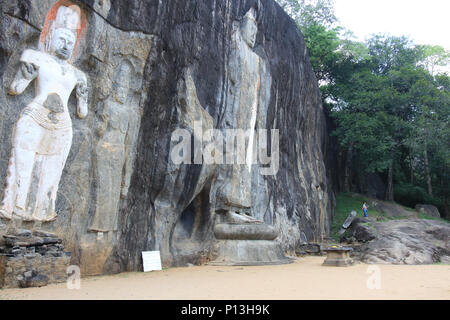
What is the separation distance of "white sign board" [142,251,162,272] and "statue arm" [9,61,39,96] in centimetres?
350

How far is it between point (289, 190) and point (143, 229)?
286 inches

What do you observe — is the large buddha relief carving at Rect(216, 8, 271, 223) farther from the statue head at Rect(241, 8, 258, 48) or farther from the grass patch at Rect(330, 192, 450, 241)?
the grass patch at Rect(330, 192, 450, 241)

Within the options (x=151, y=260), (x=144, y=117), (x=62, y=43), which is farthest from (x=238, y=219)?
(x=62, y=43)

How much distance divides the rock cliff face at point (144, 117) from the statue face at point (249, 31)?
0.60 ft

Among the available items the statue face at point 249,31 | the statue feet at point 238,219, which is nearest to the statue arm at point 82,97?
the statue feet at point 238,219

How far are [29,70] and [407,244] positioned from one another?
31.5ft

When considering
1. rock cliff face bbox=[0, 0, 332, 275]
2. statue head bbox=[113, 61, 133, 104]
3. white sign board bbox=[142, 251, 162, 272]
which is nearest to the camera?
rock cliff face bbox=[0, 0, 332, 275]

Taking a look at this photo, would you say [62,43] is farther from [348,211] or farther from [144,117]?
[348,211]

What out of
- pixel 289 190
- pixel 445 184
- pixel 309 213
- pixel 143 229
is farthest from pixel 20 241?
pixel 445 184

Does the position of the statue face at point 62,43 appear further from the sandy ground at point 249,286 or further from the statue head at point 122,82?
the sandy ground at point 249,286

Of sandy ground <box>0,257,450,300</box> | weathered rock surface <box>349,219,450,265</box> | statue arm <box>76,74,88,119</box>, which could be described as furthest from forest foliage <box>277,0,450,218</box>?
statue arm <box>76,74,88,119</box>

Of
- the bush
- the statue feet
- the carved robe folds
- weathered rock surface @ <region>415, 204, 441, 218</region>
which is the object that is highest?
the carved robe folds

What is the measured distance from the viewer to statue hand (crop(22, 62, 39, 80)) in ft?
20.8

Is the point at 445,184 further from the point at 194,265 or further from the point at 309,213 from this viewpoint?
the point at 194,265
